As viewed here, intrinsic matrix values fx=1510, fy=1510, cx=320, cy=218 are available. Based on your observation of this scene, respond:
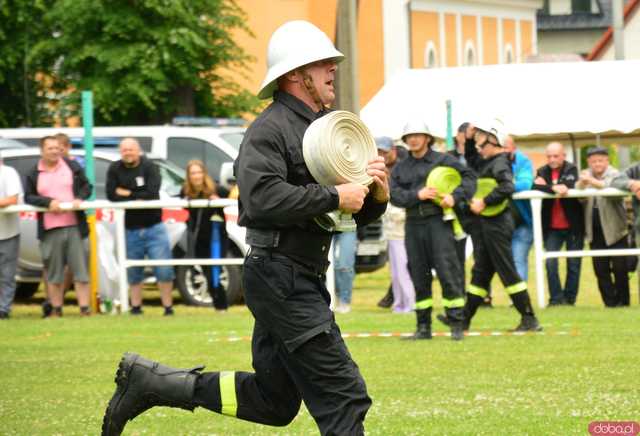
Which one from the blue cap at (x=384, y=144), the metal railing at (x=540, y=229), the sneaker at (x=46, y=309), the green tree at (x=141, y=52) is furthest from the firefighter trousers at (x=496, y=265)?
the green tree at (x=141, y=52)

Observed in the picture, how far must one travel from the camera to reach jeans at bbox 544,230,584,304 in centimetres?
1748

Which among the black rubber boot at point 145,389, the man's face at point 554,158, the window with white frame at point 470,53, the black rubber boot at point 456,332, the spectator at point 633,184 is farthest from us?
the window with white frame at point 470,53

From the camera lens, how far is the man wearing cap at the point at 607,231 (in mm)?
17141

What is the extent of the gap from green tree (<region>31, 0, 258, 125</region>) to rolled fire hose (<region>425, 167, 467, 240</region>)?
24642 mm

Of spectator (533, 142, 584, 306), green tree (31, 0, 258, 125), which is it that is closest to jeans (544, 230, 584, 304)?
spectator (533, 142, 584, 306)

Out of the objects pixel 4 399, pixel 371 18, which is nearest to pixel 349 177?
pixel 4 399

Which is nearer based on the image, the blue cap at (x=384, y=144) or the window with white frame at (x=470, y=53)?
the blue cap at (x=384, y=144)

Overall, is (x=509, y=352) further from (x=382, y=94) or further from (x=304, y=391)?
(x=382, y=94)

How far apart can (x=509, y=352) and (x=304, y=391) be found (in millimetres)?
5767

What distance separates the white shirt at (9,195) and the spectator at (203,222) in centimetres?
191

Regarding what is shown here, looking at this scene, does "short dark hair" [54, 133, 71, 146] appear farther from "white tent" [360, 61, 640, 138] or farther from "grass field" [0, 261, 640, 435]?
"white tent" [360, 61, 640, 138]

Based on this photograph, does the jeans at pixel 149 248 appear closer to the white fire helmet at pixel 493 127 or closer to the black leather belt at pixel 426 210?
the black leather belt at pixel 426 210

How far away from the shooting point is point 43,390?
1061 cm

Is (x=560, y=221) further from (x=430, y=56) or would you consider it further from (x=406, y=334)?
(x=430, y=56)
